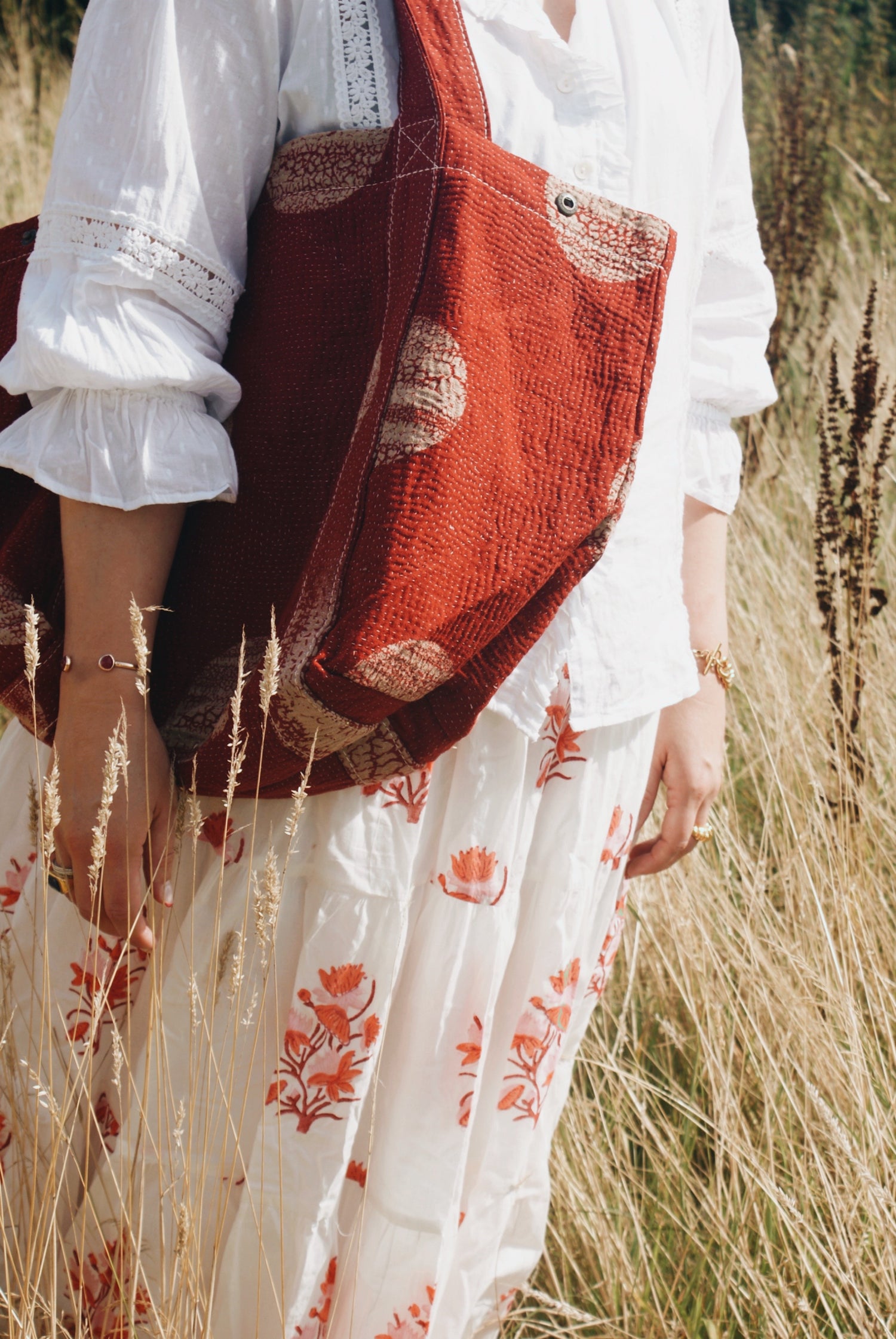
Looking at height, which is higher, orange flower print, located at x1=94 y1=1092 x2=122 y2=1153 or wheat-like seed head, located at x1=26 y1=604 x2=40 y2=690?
wheat-like seed head, located at x1=26 y1=604 x2=40 y2=690

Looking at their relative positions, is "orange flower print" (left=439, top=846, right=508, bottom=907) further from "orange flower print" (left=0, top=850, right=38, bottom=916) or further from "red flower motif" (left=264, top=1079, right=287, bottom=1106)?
"orange flower print" (left=0, top=850, right=38, bottom=916)

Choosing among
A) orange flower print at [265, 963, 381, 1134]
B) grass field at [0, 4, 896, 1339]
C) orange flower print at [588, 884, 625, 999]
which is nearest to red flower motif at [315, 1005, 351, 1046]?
orange flower print at [265, 963, 381, 1134]

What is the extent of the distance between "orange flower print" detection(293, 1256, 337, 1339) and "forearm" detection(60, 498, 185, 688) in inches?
22.0

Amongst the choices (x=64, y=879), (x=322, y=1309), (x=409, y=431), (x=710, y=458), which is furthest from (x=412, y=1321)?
(x=710, y=458)

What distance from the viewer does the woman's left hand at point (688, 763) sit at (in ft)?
3.95

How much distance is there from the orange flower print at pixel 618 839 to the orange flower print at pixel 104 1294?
1.82 ft

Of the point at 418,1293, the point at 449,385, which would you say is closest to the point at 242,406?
the point at 449,385

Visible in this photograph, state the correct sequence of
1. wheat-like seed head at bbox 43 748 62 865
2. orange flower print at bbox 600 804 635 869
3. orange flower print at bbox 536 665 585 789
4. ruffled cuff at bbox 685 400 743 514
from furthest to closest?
ruffled cuff at bbox 685 400 743 514, orange flower print at bbox 600 804 635 869, orange flower print at bbox 536 665 585 789, wheat-like seed head at bbox 43 748 62 865

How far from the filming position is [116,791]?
85 cm

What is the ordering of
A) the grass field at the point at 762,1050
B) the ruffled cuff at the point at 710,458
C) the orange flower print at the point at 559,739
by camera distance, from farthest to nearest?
the grass field at the point at 762,1050
the ruffled cuff at the point at 710,458
the orange flower print at the point at 559,739

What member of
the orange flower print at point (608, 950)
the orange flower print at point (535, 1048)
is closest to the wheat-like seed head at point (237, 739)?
the orange flower print at point (535, 1048)

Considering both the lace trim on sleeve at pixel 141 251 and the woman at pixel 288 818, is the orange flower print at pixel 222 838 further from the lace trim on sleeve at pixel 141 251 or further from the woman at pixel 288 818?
the lace trim on sleeve at pixel 141 251

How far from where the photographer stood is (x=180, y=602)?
3.06ft

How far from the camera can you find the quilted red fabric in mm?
772
